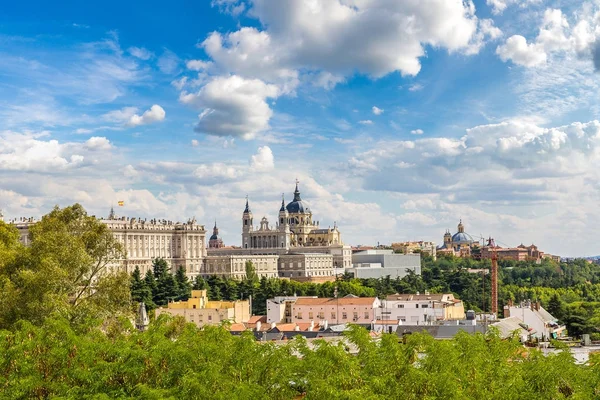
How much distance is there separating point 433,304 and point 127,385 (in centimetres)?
5346

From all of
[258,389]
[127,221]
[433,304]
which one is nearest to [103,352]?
[258,389]

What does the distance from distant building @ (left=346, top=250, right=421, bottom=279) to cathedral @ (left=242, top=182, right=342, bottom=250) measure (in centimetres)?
622

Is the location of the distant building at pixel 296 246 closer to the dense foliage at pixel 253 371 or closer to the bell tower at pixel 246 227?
the bell tower at pixel 246 227

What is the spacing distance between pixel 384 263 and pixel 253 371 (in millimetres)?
145679

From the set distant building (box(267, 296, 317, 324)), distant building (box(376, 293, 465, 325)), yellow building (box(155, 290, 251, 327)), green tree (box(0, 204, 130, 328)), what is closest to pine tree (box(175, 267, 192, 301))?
yellow building (box(155, 290, 251, 327))

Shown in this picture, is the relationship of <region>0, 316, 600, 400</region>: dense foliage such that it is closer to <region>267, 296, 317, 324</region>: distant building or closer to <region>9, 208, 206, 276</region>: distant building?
<region>267, 296, 317, 324</region>: distant building

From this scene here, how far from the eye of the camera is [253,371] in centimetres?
2073

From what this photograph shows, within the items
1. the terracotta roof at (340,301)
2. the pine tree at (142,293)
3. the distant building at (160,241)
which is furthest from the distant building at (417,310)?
the distant building at (160,241)

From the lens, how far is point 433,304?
7069 cm

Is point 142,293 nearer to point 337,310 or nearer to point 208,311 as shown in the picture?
point 208,311

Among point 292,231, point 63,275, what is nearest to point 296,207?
point 292,231

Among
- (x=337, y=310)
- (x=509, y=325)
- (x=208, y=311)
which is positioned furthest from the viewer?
(x=337, y=310)

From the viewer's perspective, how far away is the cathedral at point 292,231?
17104cm

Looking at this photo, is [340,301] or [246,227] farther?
[246,227]
